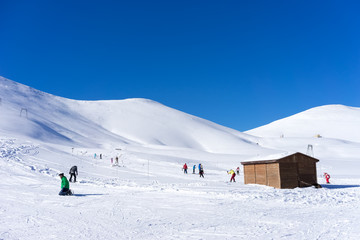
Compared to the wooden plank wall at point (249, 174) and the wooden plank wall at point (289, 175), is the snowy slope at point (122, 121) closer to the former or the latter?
the wooden plank wall at point (249, 174)


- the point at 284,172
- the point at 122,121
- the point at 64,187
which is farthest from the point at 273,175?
the point at 122,121

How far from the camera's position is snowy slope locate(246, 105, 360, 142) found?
492 ft

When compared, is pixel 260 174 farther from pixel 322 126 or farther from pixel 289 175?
pixel 322 126

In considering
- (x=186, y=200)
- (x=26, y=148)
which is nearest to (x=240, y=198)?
(x=186, y=200)

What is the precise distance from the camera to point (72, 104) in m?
117

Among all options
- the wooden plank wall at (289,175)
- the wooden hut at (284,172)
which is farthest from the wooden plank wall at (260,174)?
the wooden plank wall at (289,175)

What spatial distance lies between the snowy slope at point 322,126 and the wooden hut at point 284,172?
125853 mm

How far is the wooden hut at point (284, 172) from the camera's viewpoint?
23.5m

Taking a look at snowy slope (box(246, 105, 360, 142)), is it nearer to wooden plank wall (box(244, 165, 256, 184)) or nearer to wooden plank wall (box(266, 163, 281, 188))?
wooden plank wall (box(244, 165, 256, 184))

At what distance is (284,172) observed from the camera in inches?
931

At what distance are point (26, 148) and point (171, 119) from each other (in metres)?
88.2

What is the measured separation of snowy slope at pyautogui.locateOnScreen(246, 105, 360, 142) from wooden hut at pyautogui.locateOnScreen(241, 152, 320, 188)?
125853 millimetres

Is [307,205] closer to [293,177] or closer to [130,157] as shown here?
[293,177]

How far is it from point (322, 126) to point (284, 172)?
521 ft
